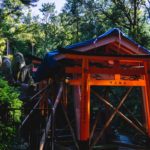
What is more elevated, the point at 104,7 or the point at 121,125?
the point at 104,7

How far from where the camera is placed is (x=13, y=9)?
30594 millimetres

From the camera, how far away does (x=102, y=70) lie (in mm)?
10086

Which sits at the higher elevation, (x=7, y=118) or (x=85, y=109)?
(x=85, y=109)

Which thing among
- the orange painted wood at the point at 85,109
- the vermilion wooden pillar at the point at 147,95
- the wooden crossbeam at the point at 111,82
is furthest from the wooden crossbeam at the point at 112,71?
the wooden crossbeam at the point at 111,82

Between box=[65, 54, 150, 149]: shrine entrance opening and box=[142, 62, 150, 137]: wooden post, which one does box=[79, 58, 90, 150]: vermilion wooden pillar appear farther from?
box=[142, 62, 150, 137]: wooden post

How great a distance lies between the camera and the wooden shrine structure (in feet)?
30.6

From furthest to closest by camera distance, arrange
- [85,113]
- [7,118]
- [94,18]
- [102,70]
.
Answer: [94,18] < [102,70] < [85,113] < [7,118]

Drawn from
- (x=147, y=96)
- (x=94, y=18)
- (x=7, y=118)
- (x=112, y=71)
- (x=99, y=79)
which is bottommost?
(x=7, y=118)

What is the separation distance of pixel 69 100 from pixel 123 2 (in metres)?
14.0

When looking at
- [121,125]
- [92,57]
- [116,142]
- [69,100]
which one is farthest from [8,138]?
[121,125]

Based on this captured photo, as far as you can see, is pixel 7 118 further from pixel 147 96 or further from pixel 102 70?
pixel 147 96

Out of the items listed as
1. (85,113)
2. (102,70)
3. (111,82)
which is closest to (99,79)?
(111,82)

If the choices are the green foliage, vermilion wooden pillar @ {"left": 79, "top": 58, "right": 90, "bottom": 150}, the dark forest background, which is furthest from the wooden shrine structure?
the dark forest background

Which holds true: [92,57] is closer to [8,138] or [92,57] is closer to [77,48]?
[77,48]
